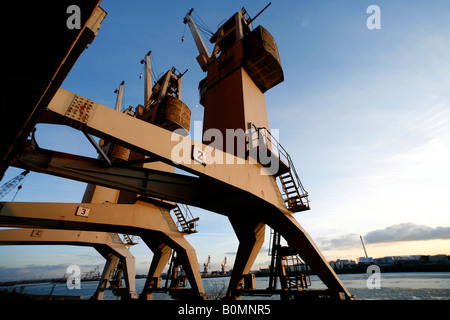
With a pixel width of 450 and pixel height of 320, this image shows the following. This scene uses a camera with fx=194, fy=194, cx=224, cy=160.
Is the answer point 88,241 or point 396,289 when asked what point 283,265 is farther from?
point 396,289

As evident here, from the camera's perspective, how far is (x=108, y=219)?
453 inches

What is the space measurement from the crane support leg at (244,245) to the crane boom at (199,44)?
11.7m

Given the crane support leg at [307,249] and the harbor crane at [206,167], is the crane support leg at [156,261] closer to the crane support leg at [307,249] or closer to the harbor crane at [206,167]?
the harbor crane at [206,167]

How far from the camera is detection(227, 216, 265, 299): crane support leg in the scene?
10859 millimetres

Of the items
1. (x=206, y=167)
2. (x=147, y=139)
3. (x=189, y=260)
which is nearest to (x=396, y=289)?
(x=189, y=260)

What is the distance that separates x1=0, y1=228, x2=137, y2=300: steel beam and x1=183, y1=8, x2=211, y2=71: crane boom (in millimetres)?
16729

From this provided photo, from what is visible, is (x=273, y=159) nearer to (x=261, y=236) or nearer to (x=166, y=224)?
(x=261, y=236)

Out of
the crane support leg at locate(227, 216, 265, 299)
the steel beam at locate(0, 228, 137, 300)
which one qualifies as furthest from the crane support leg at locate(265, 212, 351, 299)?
Answer: the steel beam at locate(0, 228, 137, 300)

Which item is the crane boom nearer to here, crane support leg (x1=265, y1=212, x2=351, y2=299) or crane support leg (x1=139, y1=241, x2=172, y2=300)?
crane support leg (x1=265, y1=212, x2=351, y2=299)

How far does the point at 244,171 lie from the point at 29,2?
6.97 meters

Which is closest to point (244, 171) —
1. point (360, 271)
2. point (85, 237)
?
point (85, 237)

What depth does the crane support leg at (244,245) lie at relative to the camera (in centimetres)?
1086

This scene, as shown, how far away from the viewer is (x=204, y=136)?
1112 cm

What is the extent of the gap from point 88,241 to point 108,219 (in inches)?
292
